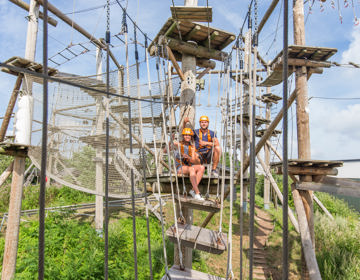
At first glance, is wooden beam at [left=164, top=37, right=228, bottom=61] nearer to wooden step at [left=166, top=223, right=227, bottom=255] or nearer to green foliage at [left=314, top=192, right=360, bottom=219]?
wooden step at [left=166, top=223, right=227, bottom=255]

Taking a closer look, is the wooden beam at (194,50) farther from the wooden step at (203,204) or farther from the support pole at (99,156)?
the wooden step at (203,204)

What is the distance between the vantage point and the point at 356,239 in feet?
Answer: 20.1

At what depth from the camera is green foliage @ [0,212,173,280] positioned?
15.9 ft

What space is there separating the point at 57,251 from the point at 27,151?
3181mm

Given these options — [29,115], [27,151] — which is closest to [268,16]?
[29,115]

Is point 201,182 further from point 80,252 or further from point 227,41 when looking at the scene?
point 80,252

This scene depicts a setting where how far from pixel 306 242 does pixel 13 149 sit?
560cm

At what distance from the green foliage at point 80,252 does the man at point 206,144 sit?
130 inches

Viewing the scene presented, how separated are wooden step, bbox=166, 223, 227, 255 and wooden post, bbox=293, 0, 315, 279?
246 centimetres

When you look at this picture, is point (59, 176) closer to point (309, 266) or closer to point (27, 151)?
point (27, 151)

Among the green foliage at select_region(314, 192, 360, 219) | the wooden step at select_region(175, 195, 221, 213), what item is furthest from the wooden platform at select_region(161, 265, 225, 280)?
the green foliage at select_region(314, 192, 360, 219)

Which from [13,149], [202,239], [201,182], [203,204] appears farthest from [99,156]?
[202,239]

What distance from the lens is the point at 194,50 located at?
4.37 meters

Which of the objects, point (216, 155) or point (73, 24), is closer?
point (216, 155)
